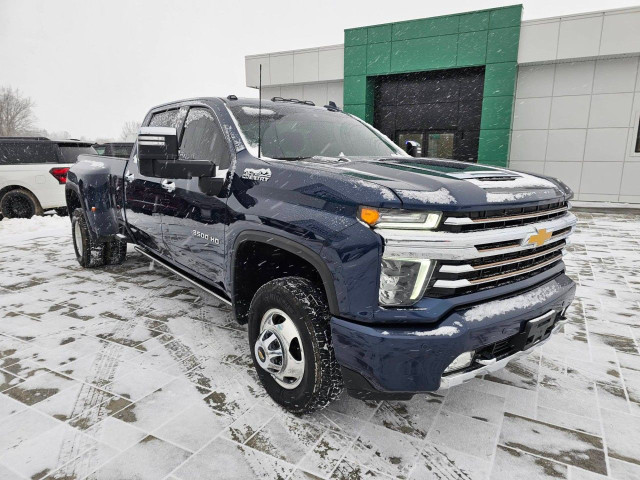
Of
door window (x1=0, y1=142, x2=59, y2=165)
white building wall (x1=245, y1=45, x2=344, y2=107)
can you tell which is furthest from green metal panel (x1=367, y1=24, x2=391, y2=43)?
door window (x1=0, y1=142, x2=59, y2=165)

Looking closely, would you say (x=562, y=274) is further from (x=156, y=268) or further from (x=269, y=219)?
(x=156, y=268)

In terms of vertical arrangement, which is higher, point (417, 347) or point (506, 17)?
point (506, 17)

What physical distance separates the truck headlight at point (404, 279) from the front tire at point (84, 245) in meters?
4.78

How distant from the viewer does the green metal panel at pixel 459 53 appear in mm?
13547

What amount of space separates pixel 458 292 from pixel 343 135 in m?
2.01

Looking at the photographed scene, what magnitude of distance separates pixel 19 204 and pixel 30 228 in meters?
0.98

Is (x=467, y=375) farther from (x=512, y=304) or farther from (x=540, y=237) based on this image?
(x=540, y=237)

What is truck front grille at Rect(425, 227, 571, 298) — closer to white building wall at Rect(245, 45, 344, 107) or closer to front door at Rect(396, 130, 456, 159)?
front door at Rect(396, 130, 456, 159)

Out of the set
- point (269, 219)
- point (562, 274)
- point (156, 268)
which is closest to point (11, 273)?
point (156, 268)

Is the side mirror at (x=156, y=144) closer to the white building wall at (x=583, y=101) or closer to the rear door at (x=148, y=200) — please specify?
the rear door at (x=148, y=200)

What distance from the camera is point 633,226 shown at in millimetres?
9992

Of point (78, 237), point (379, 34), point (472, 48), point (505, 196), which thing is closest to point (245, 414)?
point (505, 196)

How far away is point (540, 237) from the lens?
2.39 metres

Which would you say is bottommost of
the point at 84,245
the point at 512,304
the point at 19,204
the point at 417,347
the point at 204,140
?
the point at 84,245
